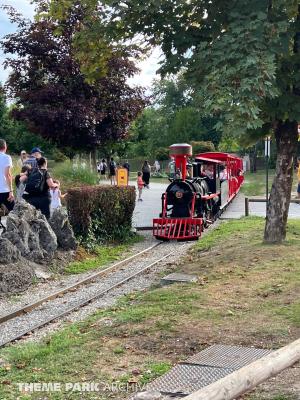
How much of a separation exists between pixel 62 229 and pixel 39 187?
0.97m

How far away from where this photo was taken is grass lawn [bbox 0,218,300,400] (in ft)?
18.0

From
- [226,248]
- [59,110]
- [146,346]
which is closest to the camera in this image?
[146,346]

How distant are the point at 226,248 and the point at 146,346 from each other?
21.0 ft

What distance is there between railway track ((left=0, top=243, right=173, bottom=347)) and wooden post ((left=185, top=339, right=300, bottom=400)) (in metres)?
3.48

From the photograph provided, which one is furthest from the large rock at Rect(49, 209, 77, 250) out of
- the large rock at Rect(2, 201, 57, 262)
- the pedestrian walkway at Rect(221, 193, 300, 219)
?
the pedestrian walkway at Rect(221, 193, 300, 219)

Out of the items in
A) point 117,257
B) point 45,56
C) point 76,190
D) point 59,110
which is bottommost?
point 117,257

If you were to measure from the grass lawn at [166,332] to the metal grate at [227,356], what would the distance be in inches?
6.7

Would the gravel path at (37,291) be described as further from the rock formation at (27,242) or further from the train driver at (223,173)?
the train driver at (223,173)

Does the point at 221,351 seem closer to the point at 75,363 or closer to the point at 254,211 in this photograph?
the point at 75,363

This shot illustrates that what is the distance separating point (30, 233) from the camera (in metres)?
11.2

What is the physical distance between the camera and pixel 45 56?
2506 centimetres

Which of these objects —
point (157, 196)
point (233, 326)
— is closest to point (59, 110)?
point (157, 196)

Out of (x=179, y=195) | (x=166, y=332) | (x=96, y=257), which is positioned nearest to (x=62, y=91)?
(x=179, y=195)

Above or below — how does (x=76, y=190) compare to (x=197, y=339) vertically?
above
